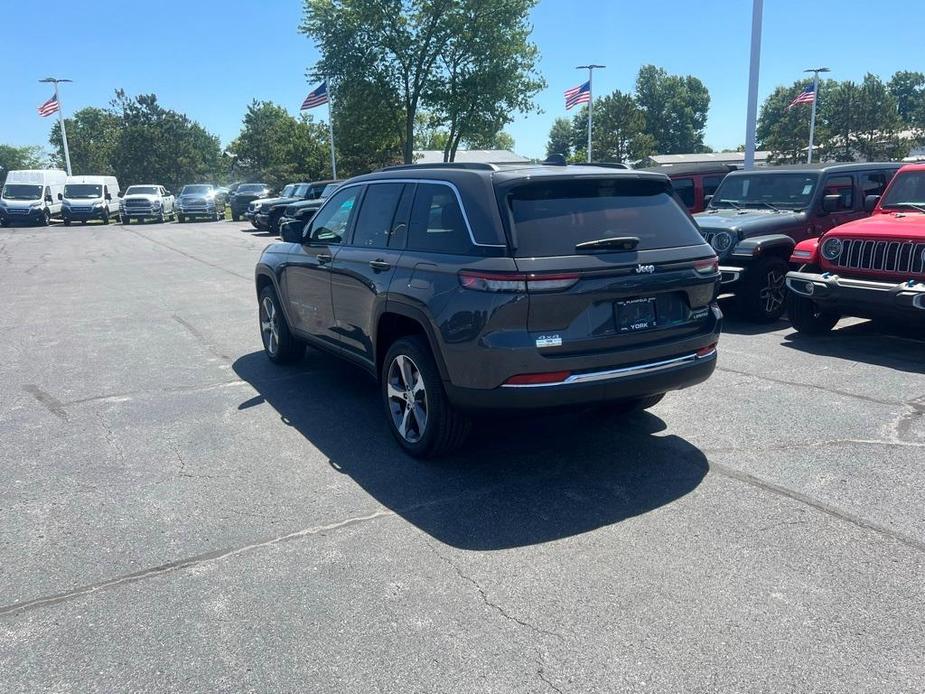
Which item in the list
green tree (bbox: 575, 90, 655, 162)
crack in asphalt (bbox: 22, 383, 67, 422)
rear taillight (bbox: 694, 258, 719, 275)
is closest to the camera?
rear taillight (bbox: 694, 258, 719, 275)

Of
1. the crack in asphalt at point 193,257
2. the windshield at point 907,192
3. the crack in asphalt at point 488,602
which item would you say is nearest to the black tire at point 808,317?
the windshield at point 907,192

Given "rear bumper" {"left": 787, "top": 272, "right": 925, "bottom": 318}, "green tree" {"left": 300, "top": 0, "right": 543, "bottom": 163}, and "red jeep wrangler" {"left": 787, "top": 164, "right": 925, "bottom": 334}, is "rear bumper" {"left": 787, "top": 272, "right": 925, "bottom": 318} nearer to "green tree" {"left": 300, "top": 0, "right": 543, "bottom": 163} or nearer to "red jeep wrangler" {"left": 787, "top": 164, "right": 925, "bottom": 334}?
"red jeep wrangler" {"left": 787, "top": 164, "right": 925, "bottom": 334}

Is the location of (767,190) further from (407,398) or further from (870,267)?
(407,398)

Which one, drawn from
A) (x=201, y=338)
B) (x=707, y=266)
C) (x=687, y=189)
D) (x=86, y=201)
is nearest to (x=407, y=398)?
(x=707, y=266)

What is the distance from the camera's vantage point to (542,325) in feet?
13.5

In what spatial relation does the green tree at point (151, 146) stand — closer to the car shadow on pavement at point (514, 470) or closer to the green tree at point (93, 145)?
the green tree at point (93, 145)

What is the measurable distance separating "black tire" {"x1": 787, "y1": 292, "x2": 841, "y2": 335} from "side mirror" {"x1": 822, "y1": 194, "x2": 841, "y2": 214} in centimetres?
209

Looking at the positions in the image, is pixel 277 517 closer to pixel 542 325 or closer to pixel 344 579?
pixel 344 579

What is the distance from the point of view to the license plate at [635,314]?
14.2 ft

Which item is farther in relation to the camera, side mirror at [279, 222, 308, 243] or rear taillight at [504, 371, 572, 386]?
side mirror at [279, 222, 308, 243]

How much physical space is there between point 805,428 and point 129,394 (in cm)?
547

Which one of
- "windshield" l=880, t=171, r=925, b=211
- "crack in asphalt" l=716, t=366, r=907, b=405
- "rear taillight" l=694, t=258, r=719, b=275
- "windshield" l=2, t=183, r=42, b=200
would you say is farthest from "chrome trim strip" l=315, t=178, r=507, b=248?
"windshield" l=2, t=183, r=42, b=200

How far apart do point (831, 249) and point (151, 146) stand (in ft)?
246

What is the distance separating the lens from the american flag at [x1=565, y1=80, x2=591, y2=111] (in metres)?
33.8
